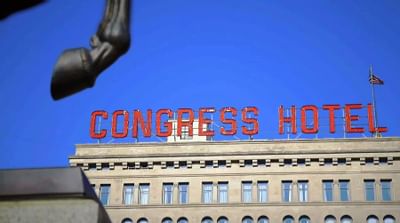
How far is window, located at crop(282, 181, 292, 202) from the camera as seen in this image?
206 feet

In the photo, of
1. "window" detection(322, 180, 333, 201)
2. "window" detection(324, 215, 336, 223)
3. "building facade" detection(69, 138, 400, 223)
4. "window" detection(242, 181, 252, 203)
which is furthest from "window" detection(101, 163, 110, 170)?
"window" detection(324, 215, 336, 223)

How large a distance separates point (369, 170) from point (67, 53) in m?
61.1

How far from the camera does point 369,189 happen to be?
62.9m

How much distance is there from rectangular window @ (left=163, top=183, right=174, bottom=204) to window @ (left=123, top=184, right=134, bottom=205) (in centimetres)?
288

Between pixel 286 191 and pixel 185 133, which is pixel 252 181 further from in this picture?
pixel 185 133

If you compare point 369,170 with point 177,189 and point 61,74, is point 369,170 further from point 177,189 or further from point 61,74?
point 61,74

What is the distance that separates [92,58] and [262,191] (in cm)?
6008

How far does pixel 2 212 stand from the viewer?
5004 millimetres

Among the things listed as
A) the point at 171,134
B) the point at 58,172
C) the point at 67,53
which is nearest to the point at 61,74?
the point at 67,53

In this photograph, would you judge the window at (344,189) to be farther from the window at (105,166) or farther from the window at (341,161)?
the window at (105,166)

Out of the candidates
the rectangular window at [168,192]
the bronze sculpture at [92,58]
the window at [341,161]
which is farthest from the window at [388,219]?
the bronze sculpture at [92,58]

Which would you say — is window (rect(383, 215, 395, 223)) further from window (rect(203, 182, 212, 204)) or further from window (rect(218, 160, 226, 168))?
window (rect(203, 182, 212, 204))

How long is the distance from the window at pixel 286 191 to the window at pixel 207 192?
620 centimetres

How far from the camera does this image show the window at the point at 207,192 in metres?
63.6
